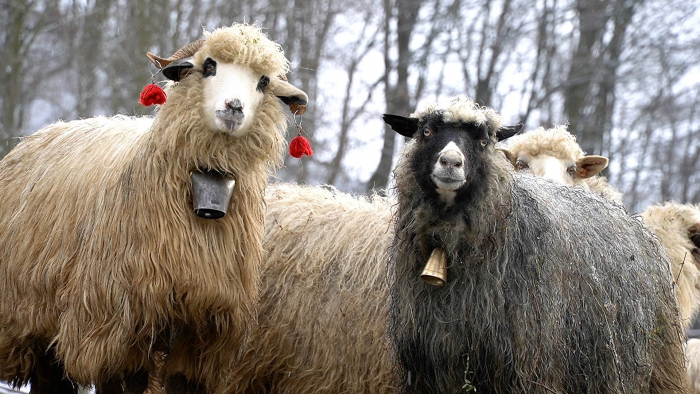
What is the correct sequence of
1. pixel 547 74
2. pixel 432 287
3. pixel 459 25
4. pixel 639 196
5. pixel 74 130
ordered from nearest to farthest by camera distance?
pixel 432 287 < pixel 74 130 < pixel 459 25 < pixel 547 74 < pixel 639 196

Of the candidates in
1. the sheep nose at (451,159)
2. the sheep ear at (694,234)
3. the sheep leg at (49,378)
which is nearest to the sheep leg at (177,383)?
the sheep leg at (49,378)

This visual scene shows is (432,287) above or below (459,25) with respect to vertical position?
below

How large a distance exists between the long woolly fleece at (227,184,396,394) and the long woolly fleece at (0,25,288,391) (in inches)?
24.5

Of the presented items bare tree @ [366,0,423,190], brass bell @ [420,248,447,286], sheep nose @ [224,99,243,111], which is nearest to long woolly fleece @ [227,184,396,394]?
brass bell @ [420,248,447,286]

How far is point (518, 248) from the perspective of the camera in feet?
16.4

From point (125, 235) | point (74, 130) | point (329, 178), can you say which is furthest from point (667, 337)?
point (329, 178)

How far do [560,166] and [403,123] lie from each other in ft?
10.1

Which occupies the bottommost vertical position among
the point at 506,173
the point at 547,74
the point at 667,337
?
the point at 667,337

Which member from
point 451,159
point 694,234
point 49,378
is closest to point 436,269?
point 451,159

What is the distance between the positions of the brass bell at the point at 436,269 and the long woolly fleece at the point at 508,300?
0.06 metres

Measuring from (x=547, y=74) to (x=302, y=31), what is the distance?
5893mm

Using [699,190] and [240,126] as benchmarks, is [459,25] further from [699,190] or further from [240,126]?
[240,126]

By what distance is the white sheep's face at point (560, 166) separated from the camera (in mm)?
7768

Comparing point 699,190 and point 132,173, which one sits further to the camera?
point 699,190
